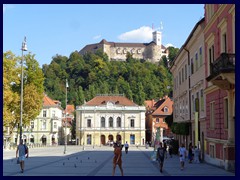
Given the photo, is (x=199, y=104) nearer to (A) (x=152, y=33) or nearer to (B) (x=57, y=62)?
(B) (x=57, y=62)

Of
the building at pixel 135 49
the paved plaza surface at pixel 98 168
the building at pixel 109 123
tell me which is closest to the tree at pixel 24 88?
the paved plaza surface at pixel 98 168

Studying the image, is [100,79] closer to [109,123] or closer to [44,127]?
[44,127]

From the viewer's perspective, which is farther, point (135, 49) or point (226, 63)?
point (135, 49)

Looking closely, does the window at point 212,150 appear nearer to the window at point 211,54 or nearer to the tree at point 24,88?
the window at point 211,54

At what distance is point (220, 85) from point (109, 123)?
66.9 meters

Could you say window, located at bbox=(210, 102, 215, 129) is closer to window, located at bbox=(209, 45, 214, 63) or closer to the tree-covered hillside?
window, located at bbox=(209, 45, 214, 63)

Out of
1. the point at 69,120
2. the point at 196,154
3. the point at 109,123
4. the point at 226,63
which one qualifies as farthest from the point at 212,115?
the point at 69,120

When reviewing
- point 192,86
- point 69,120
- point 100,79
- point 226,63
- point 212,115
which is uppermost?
point 100,79

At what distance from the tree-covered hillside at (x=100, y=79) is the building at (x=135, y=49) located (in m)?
24.1

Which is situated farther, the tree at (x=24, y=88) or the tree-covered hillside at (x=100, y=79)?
the tree-covered hillside at (x=100, y=79)

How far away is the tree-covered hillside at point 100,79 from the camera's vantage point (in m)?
128

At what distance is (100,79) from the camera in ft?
481

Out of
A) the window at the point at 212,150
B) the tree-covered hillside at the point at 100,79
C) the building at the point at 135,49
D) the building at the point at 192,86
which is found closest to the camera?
the window at the point at 212,150

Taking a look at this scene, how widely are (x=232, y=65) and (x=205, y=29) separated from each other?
10.2 metres
